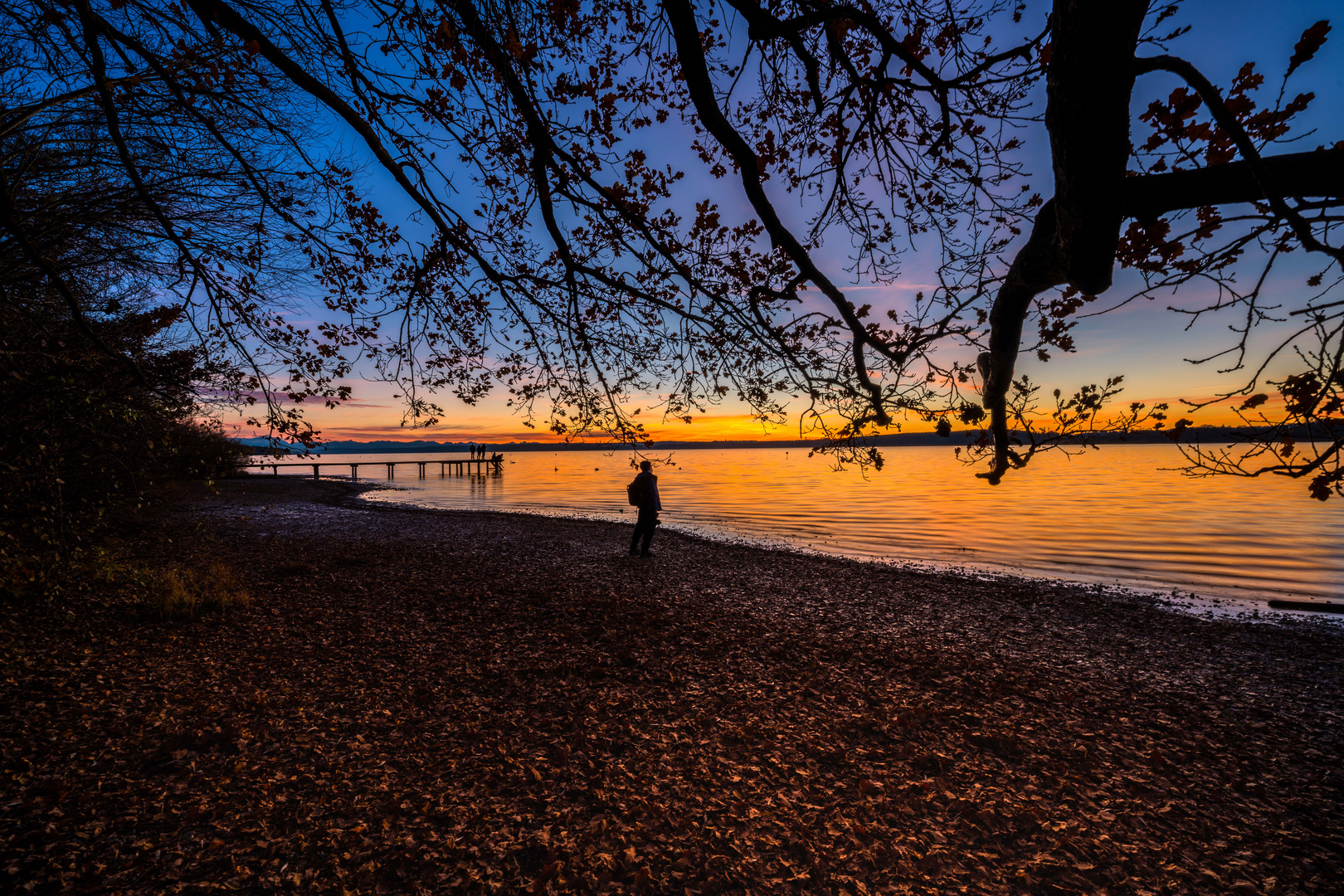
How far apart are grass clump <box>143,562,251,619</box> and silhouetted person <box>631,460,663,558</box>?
7.69 metres

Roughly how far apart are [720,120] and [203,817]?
6.19 m

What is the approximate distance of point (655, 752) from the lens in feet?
15.8

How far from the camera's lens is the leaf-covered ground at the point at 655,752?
348 cm

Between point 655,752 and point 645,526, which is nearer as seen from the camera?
point 655,752

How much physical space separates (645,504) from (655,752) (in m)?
9.07

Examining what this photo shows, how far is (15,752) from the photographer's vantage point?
422 cm

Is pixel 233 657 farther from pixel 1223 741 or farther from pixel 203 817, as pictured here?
pixel 1223 741

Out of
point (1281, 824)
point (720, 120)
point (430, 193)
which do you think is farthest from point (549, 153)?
point (1281, 824)

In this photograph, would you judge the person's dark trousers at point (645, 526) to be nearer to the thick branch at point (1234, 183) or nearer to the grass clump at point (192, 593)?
the grass clump at point (192, 593)

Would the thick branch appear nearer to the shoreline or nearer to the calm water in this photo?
the shoreline

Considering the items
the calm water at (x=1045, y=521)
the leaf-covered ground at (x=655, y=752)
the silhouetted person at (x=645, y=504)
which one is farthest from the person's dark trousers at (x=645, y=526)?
the calm water at (x=1045, y=521)

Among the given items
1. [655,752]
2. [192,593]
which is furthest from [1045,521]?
[192,593]

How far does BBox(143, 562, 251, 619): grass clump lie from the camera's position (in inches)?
294

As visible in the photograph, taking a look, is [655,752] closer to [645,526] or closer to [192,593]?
[192,593]
